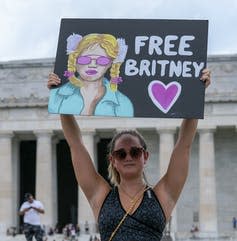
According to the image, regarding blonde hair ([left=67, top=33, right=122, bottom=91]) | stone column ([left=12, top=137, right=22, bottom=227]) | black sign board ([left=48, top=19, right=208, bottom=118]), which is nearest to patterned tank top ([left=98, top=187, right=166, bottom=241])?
black sign board ([left=48, top=19, right=208, bottom=118])

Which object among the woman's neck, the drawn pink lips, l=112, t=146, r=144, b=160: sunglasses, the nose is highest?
the nose

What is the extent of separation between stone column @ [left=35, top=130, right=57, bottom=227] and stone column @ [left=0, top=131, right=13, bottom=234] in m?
2.54

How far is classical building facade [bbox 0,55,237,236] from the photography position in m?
69.4

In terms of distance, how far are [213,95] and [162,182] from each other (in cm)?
6349

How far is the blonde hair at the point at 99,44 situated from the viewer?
772 cm

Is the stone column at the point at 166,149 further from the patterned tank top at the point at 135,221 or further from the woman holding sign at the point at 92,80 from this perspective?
the patterned tank top at the point at 135,221

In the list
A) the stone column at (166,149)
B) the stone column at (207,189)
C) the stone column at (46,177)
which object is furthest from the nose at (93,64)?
the stone column at (166,149)

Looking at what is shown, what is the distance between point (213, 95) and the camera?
69.9 m

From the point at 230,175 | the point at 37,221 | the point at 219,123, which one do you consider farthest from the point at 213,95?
the point at 37,221

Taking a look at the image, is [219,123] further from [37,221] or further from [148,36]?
[148,36]

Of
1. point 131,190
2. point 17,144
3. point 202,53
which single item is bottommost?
point 131,190

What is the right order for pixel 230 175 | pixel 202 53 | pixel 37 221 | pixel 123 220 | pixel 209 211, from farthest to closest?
pixel 230 175 < pixel 209 211 < pixel 37 221 < pixel 202 53 < pixel 123 220

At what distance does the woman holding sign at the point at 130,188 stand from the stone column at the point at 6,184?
209 ft

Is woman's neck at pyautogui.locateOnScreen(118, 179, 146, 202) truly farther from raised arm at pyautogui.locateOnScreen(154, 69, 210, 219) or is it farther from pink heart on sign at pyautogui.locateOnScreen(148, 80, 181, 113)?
pink heart on sign at pyautogui.locateOnScreen(148, 80, 181, 113)
